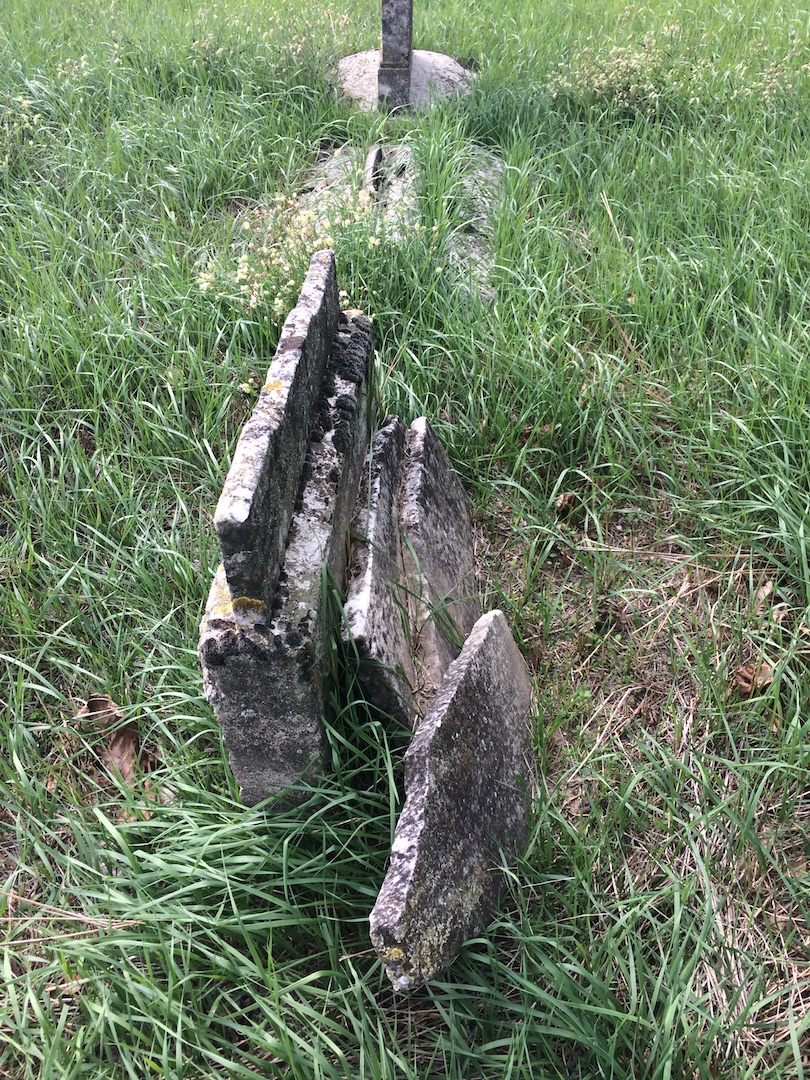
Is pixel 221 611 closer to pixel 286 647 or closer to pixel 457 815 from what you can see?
pixel 286 647

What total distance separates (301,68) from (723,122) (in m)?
2.36

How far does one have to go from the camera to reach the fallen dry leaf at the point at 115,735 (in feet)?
7.30

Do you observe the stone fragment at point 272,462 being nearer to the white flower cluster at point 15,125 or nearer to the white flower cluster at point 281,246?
the white flower cluster at point 281,246

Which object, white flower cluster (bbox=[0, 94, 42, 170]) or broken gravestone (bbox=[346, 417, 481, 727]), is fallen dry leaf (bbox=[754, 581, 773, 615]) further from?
white flower cluster (bbox=[0, 94, 42, 170])

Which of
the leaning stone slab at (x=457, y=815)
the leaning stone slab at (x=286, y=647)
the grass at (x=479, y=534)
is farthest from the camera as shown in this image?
the grass at (x=479, y=534)

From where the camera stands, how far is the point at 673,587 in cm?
253

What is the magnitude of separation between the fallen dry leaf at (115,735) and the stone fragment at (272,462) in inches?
35.1

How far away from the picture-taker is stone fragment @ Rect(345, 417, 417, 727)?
1846 millimetres

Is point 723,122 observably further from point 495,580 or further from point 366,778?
point 366,778

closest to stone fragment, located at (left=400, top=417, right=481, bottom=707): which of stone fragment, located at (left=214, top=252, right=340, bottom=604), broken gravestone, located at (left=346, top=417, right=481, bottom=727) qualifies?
broken gravestone, located at (left=346, top=417, right=481, bottom=727)

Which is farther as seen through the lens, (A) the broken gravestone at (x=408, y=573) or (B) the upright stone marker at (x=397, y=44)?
(B) the upright stone marker at (x=397, y=44)

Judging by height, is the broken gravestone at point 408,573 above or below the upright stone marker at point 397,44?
below

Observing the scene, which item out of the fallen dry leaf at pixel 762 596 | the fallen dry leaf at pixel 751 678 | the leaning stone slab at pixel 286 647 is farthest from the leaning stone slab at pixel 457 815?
the fallen dry leaf at pixel 762 596

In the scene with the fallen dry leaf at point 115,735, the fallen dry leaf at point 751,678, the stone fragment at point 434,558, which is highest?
the stone fragment at point 434,558
